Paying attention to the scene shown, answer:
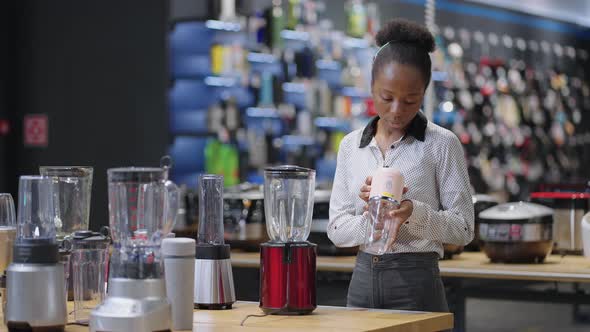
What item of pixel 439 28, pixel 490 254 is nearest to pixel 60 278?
pixel 490 254

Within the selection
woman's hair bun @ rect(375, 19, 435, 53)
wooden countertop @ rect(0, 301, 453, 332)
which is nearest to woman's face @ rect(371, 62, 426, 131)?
woman's hair bun @ rect(375, 19, 435, 53)

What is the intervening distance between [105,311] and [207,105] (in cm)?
705

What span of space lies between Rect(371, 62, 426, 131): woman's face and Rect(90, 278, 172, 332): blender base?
928mm

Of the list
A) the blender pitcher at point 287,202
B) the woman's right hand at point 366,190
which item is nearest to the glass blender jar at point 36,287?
the blender pitcher at point 287,202

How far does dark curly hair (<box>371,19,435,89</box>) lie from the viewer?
10.4ft

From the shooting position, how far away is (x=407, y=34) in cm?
325

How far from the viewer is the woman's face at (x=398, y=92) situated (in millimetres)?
3125

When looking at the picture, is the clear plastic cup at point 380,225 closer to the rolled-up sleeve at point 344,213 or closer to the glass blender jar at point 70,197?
the rolled-up sleeve at point 344,213

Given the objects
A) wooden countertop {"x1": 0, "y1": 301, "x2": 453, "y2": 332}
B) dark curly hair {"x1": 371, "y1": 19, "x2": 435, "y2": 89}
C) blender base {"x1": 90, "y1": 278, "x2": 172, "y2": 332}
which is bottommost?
wooden countertop {"x1": 0, "y1": 301, "x2": 453, "y2": 332}

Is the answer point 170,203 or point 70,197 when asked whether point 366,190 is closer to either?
point 170,203

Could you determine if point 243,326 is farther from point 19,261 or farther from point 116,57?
point 116,57

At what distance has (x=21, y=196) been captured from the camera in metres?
2.80

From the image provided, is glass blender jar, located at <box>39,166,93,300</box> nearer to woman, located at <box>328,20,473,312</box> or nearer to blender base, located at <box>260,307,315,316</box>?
blender base, located at <box>260,307,315,316</box>

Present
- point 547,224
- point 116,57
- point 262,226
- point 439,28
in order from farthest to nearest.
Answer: point 439,28
point 116,57
point 262,226
point 547,224
